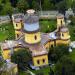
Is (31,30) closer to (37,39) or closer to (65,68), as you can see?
(37,39)

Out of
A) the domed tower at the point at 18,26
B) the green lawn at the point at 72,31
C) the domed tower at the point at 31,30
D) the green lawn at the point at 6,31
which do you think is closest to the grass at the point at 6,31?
the green lawn at the point at 6,31

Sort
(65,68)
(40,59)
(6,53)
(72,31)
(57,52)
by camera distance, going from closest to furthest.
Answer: (65,68) → (40,59) → (57,52) → (6,53) → (72,31)

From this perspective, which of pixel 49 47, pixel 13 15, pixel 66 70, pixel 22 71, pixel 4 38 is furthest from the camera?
pixel 13 15

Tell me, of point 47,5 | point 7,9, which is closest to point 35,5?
point 47,5

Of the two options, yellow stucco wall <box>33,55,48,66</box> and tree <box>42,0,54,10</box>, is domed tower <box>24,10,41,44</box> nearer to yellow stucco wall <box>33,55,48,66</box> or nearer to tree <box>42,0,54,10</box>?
yellow stucco wall <box>33,55,48,66</box>

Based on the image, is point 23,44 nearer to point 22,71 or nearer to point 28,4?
point 22,71

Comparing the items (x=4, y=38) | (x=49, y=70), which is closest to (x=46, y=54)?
(x=49, y=70)
